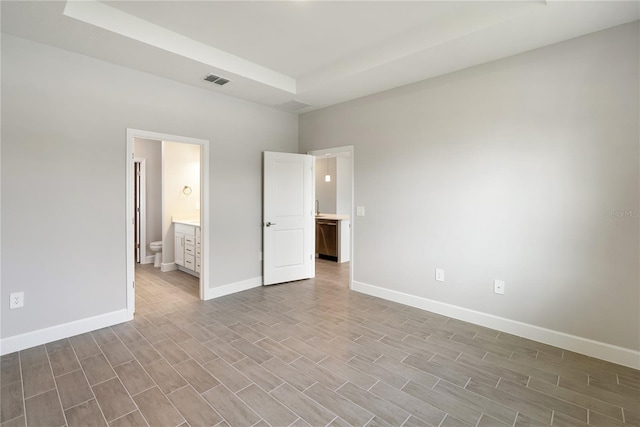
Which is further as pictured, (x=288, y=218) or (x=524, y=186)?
(x=288, y=218)

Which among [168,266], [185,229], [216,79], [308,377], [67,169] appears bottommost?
[308,377]

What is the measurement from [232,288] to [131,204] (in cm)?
173

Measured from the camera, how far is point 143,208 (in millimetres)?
5969

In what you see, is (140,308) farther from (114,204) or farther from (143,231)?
(143,231)

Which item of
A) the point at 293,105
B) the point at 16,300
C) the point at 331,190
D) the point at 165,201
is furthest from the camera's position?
the point at 331,190

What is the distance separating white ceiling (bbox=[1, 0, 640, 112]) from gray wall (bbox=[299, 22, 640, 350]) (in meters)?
0.31

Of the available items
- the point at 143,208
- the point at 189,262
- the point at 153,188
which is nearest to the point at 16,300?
the point at 189,262

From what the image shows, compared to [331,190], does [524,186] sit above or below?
below

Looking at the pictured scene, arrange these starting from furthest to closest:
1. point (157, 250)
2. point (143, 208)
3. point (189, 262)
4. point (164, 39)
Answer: point (143, 208) < point (157, 250) < point (189, 262) < point (164, 39)

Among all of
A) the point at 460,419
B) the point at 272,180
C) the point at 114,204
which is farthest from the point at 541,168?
the point at 114,204

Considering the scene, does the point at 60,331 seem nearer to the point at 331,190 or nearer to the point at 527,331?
the point at 527,331

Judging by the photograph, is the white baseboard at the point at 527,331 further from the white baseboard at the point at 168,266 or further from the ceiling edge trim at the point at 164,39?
the white baseboard at the point at 168,266

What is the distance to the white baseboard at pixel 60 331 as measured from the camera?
2.65m

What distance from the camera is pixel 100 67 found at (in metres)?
3.09
